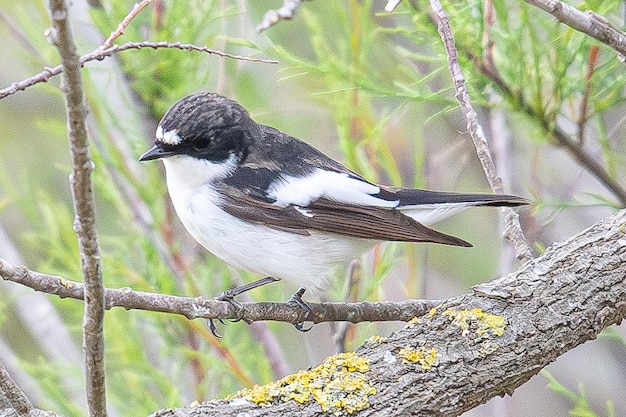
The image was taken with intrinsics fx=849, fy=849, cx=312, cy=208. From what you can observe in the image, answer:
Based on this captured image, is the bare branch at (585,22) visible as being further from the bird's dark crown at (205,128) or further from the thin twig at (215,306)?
the bird's dark crown at (205,128)

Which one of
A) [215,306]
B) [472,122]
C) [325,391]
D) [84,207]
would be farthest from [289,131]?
[84,207]

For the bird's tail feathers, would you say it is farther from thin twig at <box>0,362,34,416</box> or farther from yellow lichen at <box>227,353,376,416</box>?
thin twig at <box>0,362,34,416</box>

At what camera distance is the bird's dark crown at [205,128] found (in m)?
2.19

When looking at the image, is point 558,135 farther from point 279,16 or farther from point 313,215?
point 279,16

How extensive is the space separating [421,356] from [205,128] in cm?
93

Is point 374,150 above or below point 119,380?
above

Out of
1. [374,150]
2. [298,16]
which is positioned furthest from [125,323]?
[298,16]

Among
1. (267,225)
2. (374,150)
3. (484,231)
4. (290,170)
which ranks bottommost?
(267,225)

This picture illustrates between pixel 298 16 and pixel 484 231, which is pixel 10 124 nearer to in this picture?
pixel 298 16

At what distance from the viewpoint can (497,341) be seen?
1.71 metres

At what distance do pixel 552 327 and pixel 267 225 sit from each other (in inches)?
33.0

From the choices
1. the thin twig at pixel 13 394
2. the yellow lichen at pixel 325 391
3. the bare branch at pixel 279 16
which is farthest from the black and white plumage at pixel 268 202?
the thin twig at pixel 13 394

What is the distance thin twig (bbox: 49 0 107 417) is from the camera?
959mm

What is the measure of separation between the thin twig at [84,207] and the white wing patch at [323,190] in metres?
1.06
